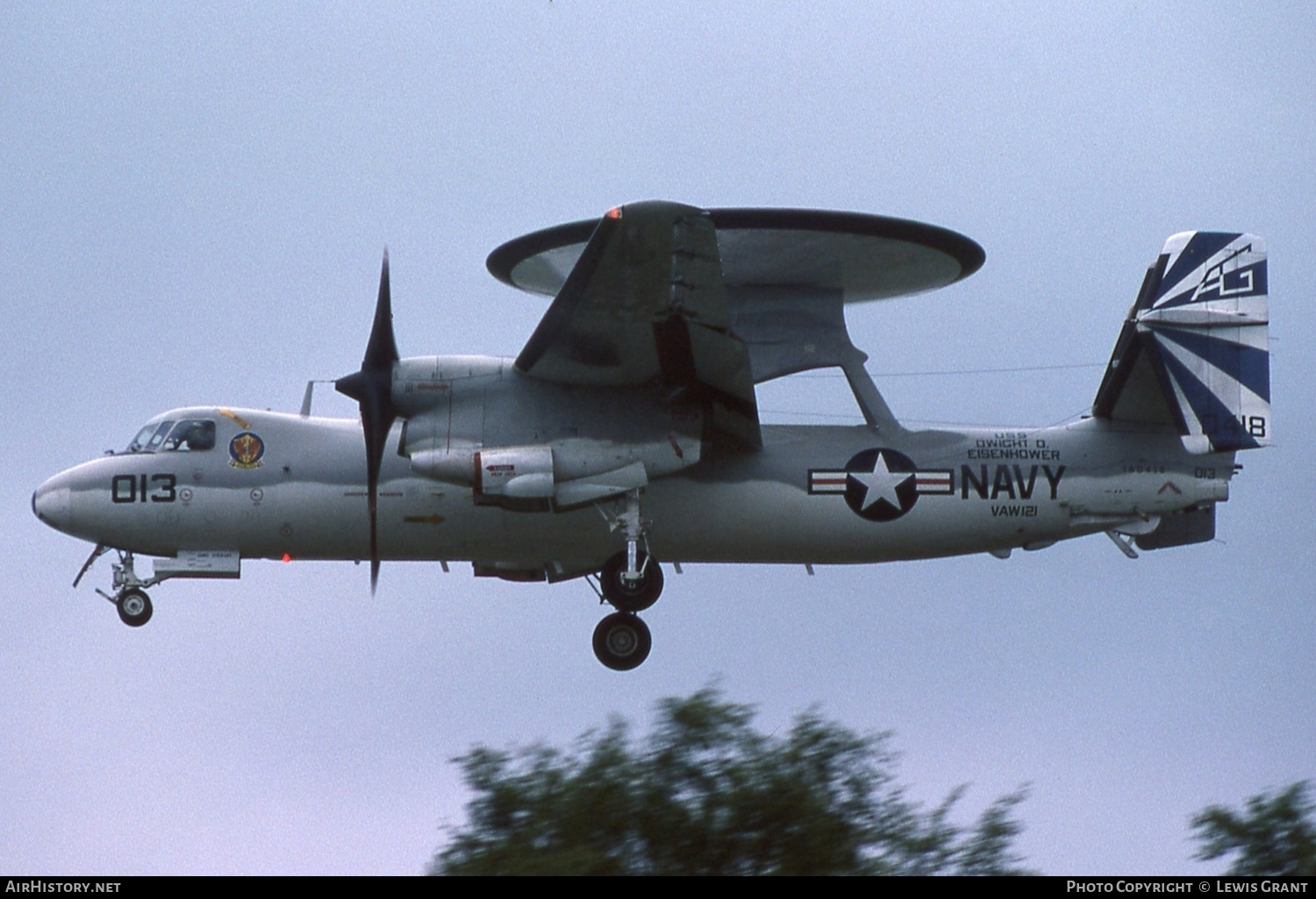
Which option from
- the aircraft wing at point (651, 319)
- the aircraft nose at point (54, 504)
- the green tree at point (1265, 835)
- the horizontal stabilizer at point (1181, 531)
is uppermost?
the aircraft wing at point (651, 319)

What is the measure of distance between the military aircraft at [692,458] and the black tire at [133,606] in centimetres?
3

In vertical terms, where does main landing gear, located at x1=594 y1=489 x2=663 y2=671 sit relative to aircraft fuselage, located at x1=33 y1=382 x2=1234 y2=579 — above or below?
below

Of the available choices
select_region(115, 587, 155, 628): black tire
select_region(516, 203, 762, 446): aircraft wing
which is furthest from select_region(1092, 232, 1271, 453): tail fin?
select_region(115, 587, 155, 628): black tire

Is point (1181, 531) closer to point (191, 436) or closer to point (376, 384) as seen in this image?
point (376, 384)

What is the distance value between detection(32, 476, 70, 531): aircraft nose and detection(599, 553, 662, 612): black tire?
6.28 metres

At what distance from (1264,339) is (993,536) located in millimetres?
4032

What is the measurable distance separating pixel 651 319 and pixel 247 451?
206 inches

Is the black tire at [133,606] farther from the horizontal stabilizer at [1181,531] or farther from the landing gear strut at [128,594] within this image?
the horizontal stabilizer at [1181,531]

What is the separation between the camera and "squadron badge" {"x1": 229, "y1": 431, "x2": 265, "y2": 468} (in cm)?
2143

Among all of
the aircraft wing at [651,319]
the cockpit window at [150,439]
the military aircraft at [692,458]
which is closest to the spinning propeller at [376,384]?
the military aircraft at [692,458]

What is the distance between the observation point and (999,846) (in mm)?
16359

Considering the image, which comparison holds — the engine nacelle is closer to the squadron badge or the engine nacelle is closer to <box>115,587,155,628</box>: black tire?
the squadron badge

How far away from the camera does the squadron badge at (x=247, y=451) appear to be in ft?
70.3

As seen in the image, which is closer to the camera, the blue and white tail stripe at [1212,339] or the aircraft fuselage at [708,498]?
the aircraft fuselage at [708,498]
